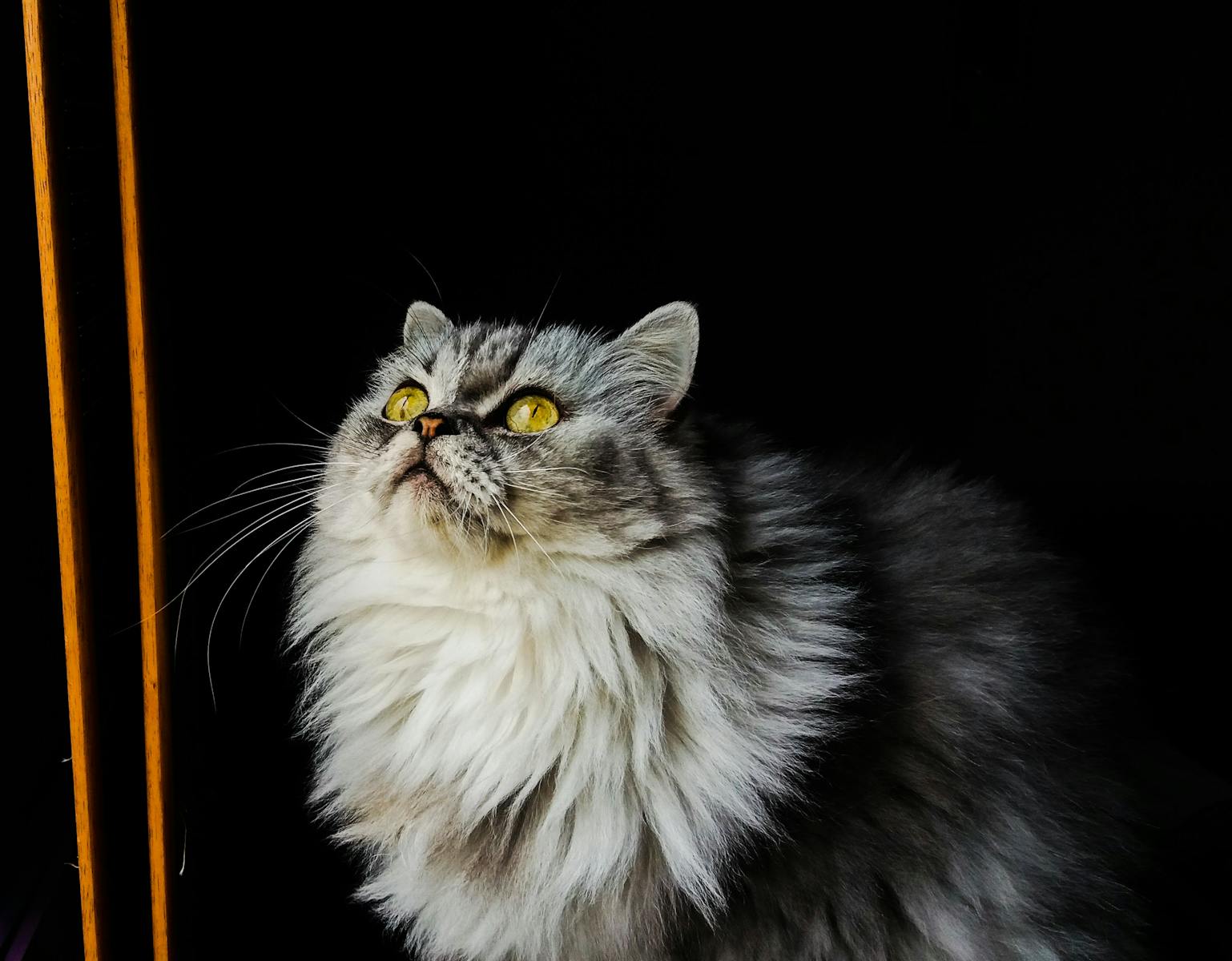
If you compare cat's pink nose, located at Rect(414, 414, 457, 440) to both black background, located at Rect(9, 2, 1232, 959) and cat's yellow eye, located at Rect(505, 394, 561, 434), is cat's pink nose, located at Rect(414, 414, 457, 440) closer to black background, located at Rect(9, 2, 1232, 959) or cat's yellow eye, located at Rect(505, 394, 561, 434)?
cat's yellow eye, located at Rect(505, 394, 561, 434)

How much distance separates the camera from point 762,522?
1.14 m

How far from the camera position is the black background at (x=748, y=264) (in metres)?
1.30

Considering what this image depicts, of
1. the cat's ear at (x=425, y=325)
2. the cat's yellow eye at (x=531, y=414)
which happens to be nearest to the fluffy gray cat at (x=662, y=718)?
the cat's yellow eye at (x=531, y=414)

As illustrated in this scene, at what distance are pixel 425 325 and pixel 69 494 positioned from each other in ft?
1.92

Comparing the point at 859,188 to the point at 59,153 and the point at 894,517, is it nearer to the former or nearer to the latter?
the point at 894,517

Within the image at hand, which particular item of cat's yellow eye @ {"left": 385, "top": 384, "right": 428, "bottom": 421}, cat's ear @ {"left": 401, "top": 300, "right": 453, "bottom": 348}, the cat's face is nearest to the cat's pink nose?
the cat's face

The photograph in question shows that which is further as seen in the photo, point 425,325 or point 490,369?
point 425,325

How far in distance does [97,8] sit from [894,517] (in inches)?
47.3

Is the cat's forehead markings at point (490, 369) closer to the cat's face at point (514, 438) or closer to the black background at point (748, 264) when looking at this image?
the cat's face at point (514, 438)

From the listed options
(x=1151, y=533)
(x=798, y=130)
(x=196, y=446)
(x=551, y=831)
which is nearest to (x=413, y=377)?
(x=196, y=446)

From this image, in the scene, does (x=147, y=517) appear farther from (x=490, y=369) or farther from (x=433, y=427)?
(x=490, y=369)

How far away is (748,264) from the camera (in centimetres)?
169

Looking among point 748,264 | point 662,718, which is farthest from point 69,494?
point 748,264

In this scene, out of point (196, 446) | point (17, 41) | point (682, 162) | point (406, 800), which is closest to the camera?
point (17, 41)
